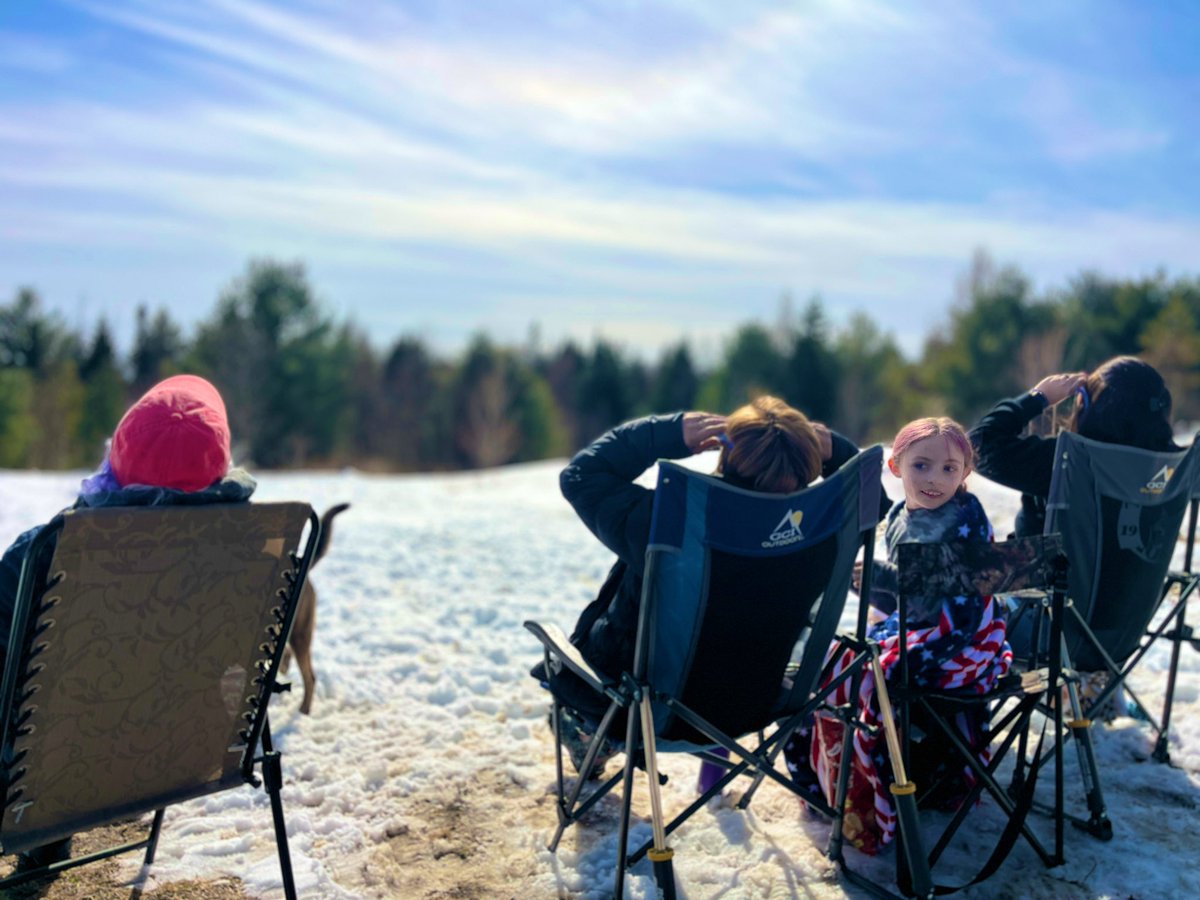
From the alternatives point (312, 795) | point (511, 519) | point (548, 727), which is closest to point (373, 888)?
point (312, 795)

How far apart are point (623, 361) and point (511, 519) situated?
135 ft

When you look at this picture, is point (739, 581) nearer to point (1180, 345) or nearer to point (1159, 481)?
point (1159, 481)

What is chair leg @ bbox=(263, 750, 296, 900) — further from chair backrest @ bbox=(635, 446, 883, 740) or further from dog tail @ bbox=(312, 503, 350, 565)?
dog tail @ bbox=(312, 503, 350, 565)

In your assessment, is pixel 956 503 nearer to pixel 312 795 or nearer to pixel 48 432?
pixel 312 795

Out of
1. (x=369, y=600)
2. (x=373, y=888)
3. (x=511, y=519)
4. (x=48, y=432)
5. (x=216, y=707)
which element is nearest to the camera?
(x=216, y=707)

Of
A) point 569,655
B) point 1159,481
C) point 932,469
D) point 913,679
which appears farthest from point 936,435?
point 569,655

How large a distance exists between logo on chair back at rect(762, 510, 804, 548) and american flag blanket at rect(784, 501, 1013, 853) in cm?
57

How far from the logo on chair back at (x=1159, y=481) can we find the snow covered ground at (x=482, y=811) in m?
1.09

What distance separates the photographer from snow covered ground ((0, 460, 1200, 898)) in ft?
9.96

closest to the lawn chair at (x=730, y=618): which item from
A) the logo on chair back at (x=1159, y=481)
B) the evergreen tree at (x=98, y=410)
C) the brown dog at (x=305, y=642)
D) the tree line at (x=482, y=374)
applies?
the logo on chair back at (x=1159, y=481)

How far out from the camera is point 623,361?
52.8 m

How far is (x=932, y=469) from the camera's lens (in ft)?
10.5

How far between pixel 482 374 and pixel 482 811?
3969 cm

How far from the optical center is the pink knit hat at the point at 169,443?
266cm
